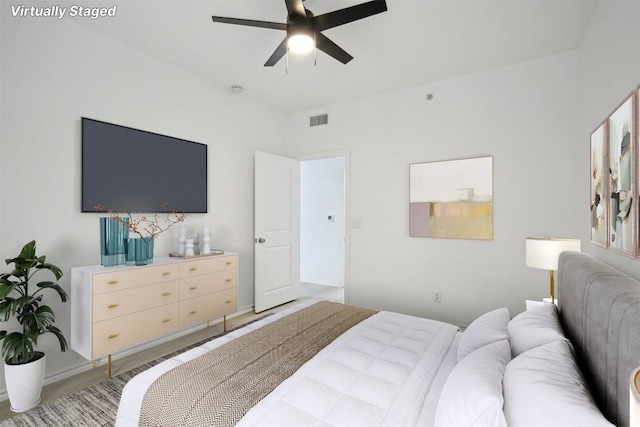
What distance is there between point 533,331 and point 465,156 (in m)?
2.38

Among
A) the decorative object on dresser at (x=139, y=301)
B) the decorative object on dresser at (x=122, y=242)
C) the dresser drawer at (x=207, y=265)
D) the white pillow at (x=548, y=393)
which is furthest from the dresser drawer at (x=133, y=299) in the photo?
the white pillow at (x=548, y=393)

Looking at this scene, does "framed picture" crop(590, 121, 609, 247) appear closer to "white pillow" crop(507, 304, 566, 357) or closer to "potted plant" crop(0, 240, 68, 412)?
"white pillow" crop(507, 304, 566, 357)

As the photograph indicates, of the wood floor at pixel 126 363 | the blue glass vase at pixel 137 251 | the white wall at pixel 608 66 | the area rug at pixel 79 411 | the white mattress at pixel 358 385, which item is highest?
the white wall at pixel 608 66

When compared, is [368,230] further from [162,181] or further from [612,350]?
[612,350]

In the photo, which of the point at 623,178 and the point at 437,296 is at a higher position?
the point at 623,178

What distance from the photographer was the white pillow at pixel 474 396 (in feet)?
3.18

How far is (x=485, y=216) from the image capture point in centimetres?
328

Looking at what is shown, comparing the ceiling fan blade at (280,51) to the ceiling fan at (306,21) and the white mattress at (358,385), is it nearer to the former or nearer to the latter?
the ceiling fan at (306,21)

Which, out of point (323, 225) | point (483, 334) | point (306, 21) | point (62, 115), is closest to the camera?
point (483, 334)

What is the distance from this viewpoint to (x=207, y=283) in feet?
10.2

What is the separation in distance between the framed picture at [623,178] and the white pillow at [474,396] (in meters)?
0.85

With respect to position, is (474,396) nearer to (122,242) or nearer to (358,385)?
(358,385)

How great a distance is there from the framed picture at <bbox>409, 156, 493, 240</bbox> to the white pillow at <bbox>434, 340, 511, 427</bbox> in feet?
7.44

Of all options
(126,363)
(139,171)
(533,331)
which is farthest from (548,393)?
(139,171)
